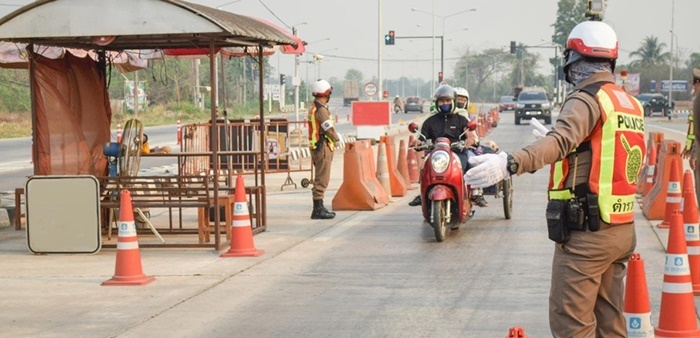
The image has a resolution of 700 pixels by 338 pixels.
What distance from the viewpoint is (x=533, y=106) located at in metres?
60.4

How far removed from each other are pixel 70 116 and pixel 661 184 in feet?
25.4

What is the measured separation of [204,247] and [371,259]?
200 cm

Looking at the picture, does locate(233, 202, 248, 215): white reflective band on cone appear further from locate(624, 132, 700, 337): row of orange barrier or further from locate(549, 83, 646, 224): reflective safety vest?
locate(549, 83, 646, 224): reflective safety vest

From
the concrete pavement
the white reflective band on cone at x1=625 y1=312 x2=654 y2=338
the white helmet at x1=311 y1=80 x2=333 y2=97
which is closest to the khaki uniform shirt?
the white reflective band on cone at x1=625 y1=312 x2=654 y2=338

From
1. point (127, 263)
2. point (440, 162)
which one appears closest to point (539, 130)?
point (127, 263)

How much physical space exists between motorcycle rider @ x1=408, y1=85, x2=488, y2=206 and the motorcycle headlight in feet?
2.94

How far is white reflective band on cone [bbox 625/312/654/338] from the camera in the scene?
20.7 ft

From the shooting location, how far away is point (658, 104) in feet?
256

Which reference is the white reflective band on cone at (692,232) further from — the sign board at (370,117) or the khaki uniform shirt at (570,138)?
the sign board at (370,117)

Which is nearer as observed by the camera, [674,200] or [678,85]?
[674,200]

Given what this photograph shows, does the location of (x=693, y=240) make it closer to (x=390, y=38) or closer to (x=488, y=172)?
(x=488, y=172)

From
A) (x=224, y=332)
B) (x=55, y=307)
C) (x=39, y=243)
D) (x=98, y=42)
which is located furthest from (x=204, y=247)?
(x=224, y=332)

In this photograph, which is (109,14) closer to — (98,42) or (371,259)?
(98,42)

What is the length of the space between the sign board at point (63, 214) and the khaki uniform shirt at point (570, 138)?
24.6 ft
